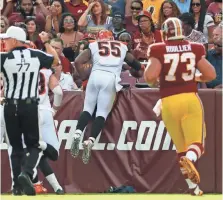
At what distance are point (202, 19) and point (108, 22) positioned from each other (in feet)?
5.48

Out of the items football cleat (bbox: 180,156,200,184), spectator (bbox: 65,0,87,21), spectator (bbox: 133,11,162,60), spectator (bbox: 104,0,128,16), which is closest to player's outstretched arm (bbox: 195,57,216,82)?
football cleat (bbox: 180,156,200,184)

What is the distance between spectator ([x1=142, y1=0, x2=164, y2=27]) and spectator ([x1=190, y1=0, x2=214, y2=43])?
0.62m

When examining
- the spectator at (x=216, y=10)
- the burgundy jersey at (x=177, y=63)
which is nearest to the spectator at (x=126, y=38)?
the spectator at (x=216, y=10)

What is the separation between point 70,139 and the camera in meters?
16.1

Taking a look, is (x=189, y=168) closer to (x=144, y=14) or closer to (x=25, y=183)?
(x=25, y=183)

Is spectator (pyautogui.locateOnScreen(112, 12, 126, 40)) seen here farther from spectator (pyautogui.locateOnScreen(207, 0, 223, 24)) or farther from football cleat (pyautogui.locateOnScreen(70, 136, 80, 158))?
football cleat (pyautogui.locateOnScreen(70, 136, 80, 158))

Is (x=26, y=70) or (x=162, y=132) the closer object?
(x=26, y=70)

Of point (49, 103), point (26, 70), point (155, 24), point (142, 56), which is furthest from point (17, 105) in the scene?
A: point (155, 24)

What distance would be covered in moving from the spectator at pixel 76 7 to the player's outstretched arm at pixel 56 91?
207 inches

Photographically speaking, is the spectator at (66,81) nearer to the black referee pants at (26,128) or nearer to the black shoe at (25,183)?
the black referee pants at (26,128)

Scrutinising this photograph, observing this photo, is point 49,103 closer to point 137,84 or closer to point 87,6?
point 137,84

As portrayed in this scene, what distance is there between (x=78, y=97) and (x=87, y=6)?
4263mm

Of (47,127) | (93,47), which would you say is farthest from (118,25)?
(47,127)

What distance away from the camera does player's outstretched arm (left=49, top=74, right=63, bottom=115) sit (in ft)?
45.7
